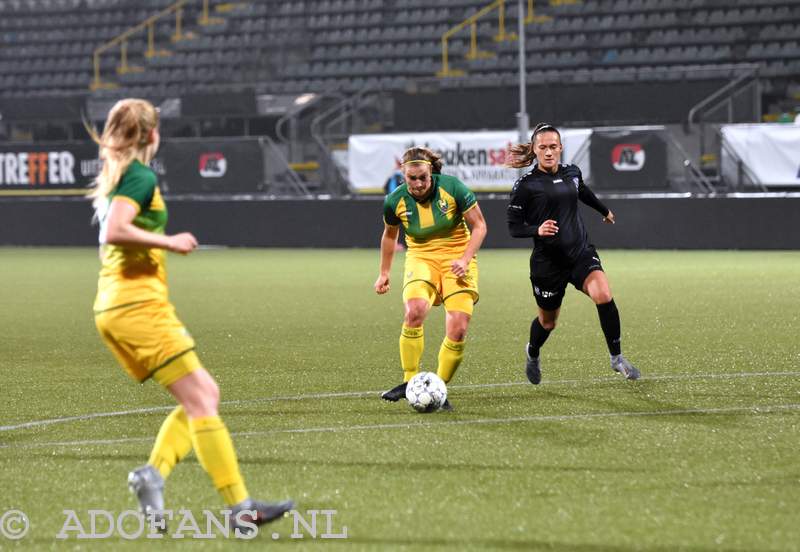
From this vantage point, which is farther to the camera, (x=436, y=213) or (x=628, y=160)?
(x=628, y=160)

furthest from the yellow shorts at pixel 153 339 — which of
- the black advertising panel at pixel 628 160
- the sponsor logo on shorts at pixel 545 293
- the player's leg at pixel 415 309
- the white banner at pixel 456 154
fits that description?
the black advertising panel at pixel 628 160

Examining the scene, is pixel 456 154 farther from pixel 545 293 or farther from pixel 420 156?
pixel 420 156

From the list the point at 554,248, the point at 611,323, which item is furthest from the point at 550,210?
the point at 611,323

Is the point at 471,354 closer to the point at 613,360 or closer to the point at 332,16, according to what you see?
the point at 613,360

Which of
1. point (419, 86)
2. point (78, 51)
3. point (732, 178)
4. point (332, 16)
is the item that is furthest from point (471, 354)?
point (78, 51)

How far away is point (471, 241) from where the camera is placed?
30.1ft

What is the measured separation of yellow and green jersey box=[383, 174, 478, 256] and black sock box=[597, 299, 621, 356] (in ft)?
4.34

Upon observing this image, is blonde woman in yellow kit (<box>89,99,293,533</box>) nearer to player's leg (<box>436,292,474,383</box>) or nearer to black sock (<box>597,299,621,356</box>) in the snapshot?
player's leg (<box>436,292,474,383</box>)

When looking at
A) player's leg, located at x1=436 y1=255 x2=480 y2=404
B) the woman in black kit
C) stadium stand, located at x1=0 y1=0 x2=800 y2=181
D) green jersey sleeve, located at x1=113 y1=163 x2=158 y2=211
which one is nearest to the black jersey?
the woman in black kit

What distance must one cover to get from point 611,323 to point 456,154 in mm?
19739

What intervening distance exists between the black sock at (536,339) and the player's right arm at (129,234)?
5.06 m

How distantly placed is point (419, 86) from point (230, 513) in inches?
1072

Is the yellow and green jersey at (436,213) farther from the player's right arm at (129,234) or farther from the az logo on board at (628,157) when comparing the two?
the az logo on board at (628,157)

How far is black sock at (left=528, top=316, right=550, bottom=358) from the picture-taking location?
1014 cm
